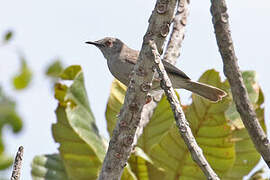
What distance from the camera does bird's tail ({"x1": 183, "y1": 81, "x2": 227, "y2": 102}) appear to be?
5.89 meters

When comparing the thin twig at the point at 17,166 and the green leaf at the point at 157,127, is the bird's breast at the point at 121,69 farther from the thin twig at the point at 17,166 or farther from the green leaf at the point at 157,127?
the thin twig at the point at 17,166

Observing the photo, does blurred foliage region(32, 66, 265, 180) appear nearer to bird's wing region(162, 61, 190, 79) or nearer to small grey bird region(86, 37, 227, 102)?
small grey bird region(86, 37, 227, 102)

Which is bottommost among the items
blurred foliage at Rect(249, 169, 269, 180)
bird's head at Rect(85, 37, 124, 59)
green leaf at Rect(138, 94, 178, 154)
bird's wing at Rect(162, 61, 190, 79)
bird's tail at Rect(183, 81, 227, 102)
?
blurred foliage at Rect(249, 169, 269, 180)

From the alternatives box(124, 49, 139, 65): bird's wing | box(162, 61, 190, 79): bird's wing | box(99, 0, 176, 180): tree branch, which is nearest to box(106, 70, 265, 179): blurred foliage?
box(162, 61, 190, 79): bird's wing

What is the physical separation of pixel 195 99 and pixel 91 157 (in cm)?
136

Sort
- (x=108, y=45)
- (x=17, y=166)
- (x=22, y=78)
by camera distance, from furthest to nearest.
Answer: (x=108, y=45)
(x=17, y=166)
(x=22, y=78)

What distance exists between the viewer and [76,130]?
237 inches

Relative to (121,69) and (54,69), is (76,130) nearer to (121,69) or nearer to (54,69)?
(121,69)

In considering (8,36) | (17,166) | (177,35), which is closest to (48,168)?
(177,35)

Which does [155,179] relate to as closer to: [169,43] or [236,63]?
[169,43]

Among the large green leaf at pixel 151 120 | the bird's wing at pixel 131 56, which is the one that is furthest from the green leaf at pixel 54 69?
the bird's wing at pixel 131 56

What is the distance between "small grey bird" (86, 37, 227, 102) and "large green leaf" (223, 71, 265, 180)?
352mm

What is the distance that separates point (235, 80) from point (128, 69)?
331 centimetres

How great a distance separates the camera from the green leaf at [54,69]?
7.63ft
